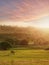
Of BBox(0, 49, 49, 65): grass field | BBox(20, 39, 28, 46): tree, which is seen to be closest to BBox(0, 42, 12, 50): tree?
BBox(0, 49, 49, 65): grass field

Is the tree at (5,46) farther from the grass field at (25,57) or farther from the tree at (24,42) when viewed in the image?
the tree at (24,42)

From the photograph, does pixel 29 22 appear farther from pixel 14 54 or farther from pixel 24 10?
pixel 14 54

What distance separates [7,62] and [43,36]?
95 cm

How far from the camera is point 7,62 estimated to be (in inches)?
161

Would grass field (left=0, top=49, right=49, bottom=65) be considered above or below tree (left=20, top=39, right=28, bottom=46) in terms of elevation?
below

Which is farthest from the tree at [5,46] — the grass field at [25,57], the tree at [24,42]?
the tree at [24,42]

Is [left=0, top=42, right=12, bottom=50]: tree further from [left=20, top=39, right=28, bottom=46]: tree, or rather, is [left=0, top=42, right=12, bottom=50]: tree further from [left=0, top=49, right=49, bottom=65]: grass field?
[left=20, top=39, right=28, bottom=46]: tree

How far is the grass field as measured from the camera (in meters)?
4.11

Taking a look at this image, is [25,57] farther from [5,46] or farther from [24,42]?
[5,46]

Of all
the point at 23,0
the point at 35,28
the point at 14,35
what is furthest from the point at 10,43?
the point at 23,0

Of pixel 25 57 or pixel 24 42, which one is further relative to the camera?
pixel 24 42

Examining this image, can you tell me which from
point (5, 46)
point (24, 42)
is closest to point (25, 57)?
point (24, 42)

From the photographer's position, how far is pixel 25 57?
164 inches

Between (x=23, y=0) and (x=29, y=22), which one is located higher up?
(x=23, y=0)
